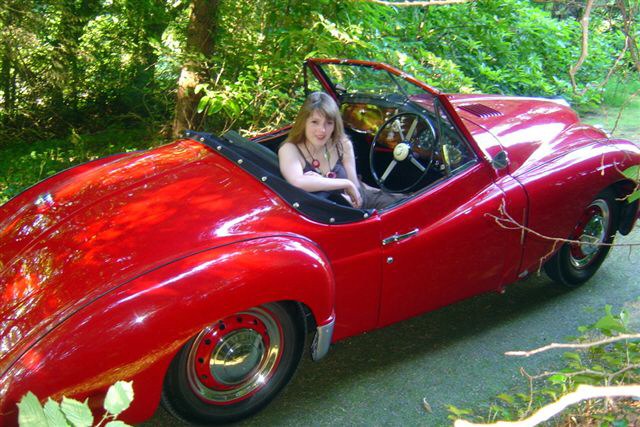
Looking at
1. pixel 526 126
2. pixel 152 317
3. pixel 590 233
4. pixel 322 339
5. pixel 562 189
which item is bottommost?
pixel 590 233

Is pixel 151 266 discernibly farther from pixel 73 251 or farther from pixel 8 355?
pixel 8 355

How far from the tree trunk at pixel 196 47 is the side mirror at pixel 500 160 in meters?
3.37

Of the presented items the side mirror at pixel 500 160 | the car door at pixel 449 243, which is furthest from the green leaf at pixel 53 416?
the side mirror at pixel 500 160

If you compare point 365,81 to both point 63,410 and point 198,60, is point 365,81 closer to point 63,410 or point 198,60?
point 198,60

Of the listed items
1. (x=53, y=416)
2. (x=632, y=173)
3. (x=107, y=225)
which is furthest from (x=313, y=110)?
(x=53, y=416)

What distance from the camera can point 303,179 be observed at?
3.31 metres

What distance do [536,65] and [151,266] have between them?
763 centimetres

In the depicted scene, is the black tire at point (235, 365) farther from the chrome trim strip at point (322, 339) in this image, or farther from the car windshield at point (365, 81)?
the car windshield at point (365, 81)

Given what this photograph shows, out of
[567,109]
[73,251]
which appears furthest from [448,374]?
[567,109]

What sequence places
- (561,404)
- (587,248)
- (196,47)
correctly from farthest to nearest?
(196,47) < (587,248) < (561,404)

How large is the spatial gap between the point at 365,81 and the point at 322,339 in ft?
6.17

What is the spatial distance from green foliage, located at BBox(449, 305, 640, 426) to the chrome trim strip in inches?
26.4

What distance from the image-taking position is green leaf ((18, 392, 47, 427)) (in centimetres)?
139

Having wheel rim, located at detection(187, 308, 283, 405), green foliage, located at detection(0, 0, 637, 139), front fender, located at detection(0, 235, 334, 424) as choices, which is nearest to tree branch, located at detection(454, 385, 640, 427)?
front fender, located at detection(0, 235, 334, 424)
